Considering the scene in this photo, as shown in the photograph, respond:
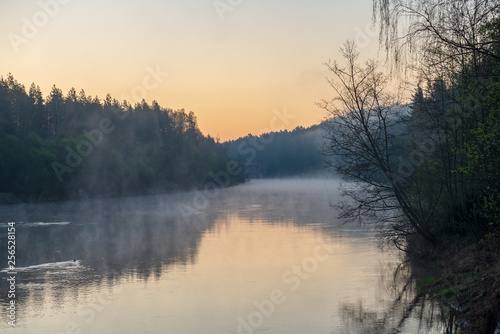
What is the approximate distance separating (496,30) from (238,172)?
153 metres

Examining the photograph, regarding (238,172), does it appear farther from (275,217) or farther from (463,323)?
(463,323)

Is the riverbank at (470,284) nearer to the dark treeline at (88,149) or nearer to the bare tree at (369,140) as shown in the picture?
the bare tree at (369,140)

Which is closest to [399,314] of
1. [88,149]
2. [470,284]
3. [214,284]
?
[470,284]

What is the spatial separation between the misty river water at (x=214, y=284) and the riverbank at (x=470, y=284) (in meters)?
0.63

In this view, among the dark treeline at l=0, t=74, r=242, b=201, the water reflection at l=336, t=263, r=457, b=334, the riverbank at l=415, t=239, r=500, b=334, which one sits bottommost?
the water reflection at l=336, t=263, r=457, b=334

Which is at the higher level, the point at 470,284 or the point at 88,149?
the point at 88,149

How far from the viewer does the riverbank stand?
11.1 meters

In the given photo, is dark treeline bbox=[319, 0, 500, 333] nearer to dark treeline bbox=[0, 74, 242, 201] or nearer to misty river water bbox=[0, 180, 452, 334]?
misty river water bbox=[0, 180, 452, 334]

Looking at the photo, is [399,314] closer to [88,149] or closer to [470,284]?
[470,284]

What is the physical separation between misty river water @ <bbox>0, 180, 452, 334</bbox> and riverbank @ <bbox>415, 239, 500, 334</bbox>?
625 mm

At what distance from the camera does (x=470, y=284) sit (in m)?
14.4

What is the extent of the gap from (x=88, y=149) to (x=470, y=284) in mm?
90139

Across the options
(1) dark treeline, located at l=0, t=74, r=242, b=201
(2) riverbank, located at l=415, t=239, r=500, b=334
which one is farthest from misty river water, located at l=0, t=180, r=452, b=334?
(1) dark treeline, located at l=0, t=74, r=242, b=201

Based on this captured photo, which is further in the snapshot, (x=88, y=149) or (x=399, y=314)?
(x=88, y=149)
